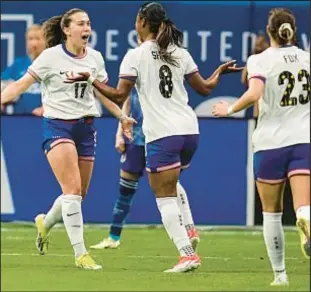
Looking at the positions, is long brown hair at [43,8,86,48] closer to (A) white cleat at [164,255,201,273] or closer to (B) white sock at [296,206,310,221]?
(A) white cleat at [164,255,201,273]

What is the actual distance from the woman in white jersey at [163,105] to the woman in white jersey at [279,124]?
1.09 metres

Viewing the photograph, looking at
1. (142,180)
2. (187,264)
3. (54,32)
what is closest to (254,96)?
(187,264)

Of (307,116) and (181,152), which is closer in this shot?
(307,116)

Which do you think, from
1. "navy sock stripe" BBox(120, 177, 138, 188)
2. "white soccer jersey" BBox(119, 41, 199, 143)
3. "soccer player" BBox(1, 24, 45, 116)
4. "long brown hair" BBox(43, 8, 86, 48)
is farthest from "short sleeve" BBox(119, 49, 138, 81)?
"soccer player" BBox(1, 24, 45, 116)

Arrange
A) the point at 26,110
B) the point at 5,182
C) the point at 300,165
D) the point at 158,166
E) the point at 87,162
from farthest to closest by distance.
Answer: the point at 26,110, the point at 5,182, the point at 87,162, the point at 158,166, the point at 300,165

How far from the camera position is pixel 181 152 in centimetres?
1142

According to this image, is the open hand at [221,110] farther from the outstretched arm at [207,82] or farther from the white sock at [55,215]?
the white sock at [55,215]

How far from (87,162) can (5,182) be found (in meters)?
4.56

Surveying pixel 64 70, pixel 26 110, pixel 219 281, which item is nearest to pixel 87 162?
pixel 64 70

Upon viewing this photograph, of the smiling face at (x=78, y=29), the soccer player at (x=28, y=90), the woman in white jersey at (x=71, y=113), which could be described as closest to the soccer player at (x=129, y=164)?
the woman in white jersey at (x=71, y=113)

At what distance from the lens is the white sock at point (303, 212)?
994cm

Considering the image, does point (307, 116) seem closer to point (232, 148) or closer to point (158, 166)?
point (158, 166)

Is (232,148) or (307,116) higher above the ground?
(307,116)

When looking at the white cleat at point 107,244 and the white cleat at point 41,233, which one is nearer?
the white cleat at point 41,233
